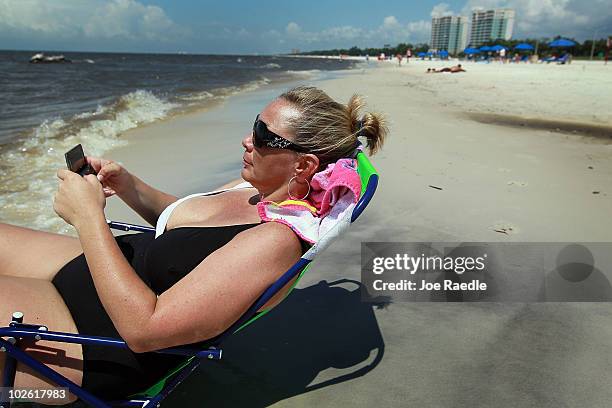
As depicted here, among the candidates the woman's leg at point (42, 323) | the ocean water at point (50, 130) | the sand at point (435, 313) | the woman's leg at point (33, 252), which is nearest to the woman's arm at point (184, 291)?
the woman's leg at point (42, 323)

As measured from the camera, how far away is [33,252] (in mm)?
2061

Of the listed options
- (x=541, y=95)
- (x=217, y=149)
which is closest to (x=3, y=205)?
(x=217, y=149)

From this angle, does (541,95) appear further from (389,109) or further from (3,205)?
(3,205)

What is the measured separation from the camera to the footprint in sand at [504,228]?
11.6 feet

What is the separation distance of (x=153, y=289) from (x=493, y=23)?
147 meters

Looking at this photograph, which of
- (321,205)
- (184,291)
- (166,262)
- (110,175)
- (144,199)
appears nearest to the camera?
(184,291)

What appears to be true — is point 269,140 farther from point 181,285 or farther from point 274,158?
point 181,285

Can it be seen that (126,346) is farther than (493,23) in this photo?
No

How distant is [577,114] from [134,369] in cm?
1085

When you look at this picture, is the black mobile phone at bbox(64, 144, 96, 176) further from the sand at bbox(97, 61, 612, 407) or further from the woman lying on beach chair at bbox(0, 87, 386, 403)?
the sand at bbox(97, 61, 612, 407)

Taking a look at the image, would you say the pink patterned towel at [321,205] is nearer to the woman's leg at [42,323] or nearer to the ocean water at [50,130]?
the woman's leg at [42,323]

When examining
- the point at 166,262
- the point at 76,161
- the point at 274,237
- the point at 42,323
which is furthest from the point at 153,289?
the point at 76,161

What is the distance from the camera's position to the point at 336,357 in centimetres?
228

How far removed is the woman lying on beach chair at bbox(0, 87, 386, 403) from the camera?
137 centimetres
